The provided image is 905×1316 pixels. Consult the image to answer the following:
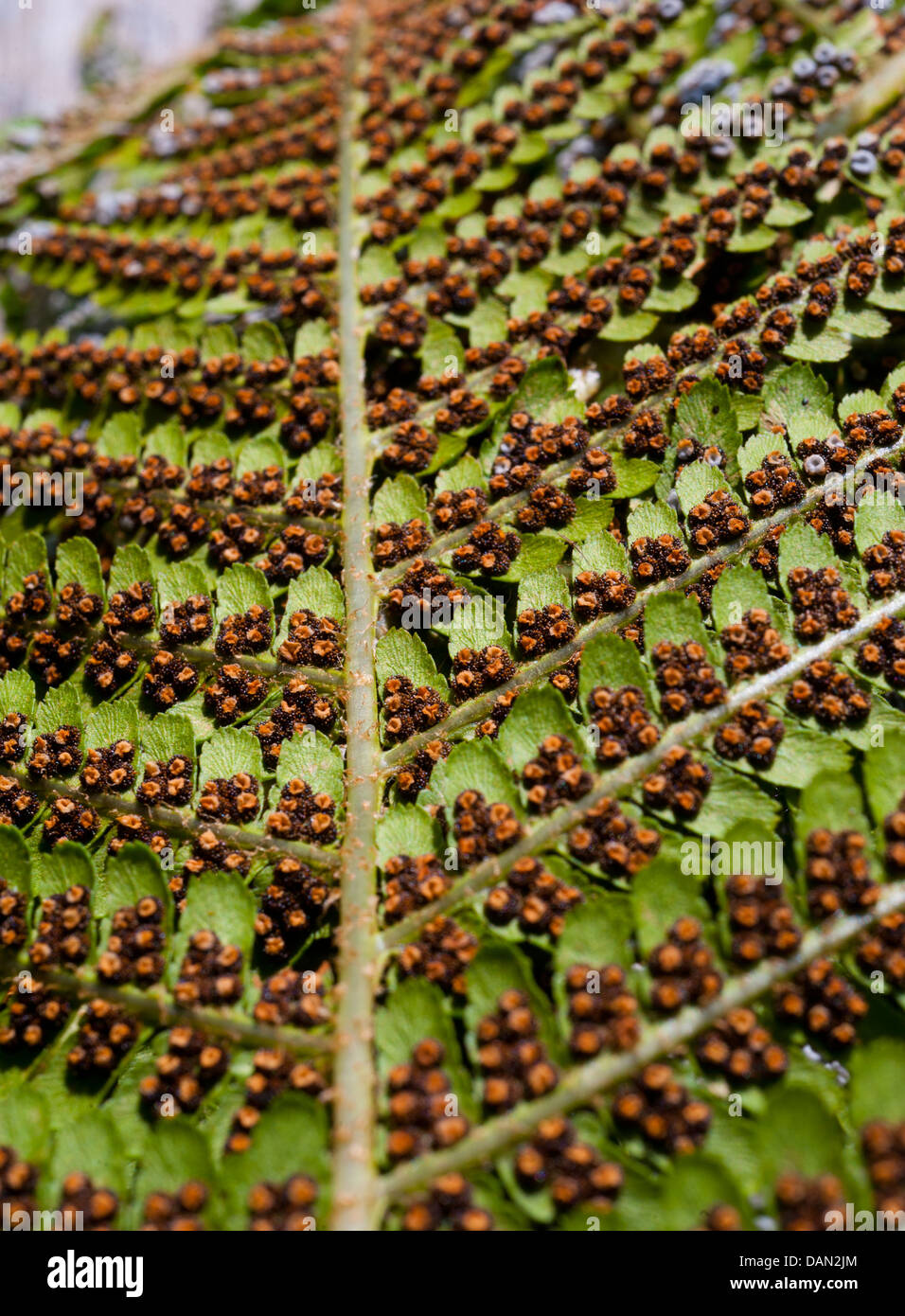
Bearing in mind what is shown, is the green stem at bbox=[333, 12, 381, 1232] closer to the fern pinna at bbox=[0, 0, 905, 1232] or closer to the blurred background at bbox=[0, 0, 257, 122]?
the fern pinna at bbox=[0, 0, 905, 1232]

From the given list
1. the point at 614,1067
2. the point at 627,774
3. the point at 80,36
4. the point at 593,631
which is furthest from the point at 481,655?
the point at 80,36

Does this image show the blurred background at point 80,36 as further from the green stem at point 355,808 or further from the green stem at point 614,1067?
the green stem at point 614,1067

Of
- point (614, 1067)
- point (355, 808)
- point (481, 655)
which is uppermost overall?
point (481, 655)

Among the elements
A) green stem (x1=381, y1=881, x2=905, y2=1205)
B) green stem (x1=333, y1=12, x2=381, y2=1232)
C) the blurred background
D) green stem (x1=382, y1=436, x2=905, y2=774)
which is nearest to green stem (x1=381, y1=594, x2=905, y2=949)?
green stem (x1=333, y1=12, x2=381, y2=1232)

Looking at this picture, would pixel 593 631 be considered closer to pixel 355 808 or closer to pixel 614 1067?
pixel 355 808

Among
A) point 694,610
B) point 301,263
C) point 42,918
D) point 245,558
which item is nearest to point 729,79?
point 301,263

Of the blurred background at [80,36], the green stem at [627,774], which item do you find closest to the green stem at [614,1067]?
the green stem at [627,774]
